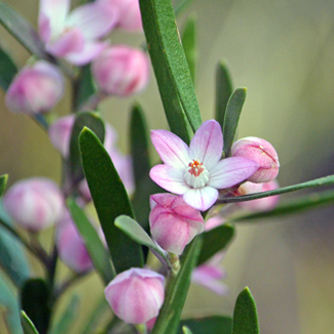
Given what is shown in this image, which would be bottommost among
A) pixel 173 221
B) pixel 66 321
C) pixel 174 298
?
pixel 66 321

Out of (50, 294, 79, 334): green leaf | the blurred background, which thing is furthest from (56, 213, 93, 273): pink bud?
the blurred background

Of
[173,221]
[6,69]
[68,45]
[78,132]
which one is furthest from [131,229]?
[6,69]

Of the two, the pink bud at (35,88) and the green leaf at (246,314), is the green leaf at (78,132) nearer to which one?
the pink bud at (35,88)

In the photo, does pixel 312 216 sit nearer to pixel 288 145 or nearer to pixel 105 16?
pixel 288 145

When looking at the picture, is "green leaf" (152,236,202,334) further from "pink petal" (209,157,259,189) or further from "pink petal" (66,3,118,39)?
"pink petal" (66,3,118,39)

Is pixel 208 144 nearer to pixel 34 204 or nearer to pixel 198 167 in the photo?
pixel 198 167
